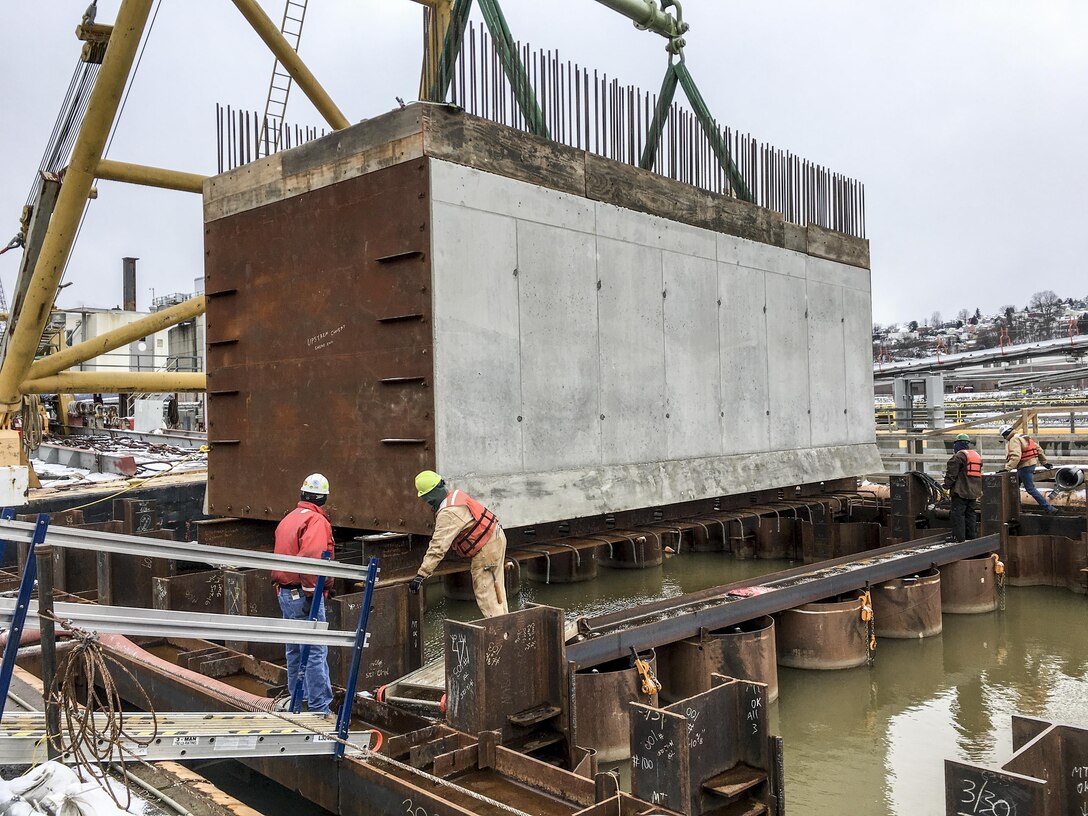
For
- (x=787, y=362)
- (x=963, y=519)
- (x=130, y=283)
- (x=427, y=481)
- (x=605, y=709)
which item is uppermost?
(x=130, y=283)

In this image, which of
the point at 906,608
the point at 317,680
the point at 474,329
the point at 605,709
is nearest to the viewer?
the point at 317,680

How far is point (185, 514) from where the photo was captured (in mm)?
17750

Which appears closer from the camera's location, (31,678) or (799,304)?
(31,678)

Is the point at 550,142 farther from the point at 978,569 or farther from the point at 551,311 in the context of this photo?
the point at 978,569

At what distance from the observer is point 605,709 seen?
7672 millimetres

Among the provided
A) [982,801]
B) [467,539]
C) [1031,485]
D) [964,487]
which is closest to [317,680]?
[467,539]

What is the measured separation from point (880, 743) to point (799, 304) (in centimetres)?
748

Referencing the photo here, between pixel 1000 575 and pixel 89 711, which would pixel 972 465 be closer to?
pixel 1000 575

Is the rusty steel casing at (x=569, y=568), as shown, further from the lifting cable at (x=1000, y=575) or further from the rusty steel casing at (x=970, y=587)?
the lifting cable at (x=1000, y=575)

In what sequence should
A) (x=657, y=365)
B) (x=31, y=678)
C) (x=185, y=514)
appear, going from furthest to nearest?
1. (x=185, y=514)
2. (x=657, y=365)
3. (x=31, y=678)

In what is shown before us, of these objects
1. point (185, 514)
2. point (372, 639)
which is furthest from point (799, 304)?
point (185, 514)

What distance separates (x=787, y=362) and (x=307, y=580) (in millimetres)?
8926

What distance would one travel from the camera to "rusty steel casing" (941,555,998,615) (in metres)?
12.3

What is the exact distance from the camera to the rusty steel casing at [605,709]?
25.0 feet
